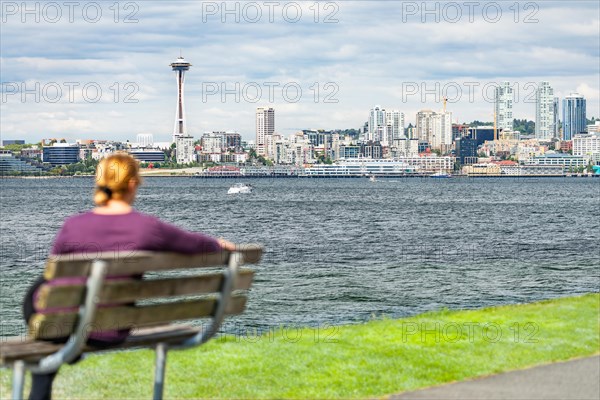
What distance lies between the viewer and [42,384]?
5.95m

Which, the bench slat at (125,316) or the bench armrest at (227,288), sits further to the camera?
the bench armrest at (227,288)

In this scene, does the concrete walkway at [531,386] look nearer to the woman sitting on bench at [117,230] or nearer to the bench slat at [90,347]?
the bench slat at [90,347]

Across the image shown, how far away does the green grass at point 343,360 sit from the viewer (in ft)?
26.1

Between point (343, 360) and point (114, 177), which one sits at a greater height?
point (114, 177)

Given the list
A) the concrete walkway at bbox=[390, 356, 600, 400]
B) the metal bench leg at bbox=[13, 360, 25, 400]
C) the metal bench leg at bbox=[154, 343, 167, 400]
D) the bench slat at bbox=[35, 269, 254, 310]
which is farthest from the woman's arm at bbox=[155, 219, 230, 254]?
the concrete walkway at bbox=[390, 356, 600, 400]

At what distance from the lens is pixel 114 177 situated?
5641 mm

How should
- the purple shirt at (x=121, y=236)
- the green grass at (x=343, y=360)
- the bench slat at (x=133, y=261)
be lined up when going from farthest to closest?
1. the green grass at (x=343, y=360)
2. the purple shirt at (x=121, y=236)
3. the bench slat at (x=133, y=261)

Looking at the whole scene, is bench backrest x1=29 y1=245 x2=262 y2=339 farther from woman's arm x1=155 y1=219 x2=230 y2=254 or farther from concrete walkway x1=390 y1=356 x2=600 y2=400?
concrete walkway x1=390 y1=356 x2=600 y2=400

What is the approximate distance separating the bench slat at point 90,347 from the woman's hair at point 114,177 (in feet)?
2.73

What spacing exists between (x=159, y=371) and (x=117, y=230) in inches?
39.4

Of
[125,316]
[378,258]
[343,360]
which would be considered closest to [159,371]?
[125,316]

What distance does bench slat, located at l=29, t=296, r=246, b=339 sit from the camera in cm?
526

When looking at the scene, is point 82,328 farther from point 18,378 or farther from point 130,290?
point 18,378

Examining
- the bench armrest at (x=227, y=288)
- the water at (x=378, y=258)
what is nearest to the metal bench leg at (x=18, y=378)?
the bench armrest at (x=227, y=288)
